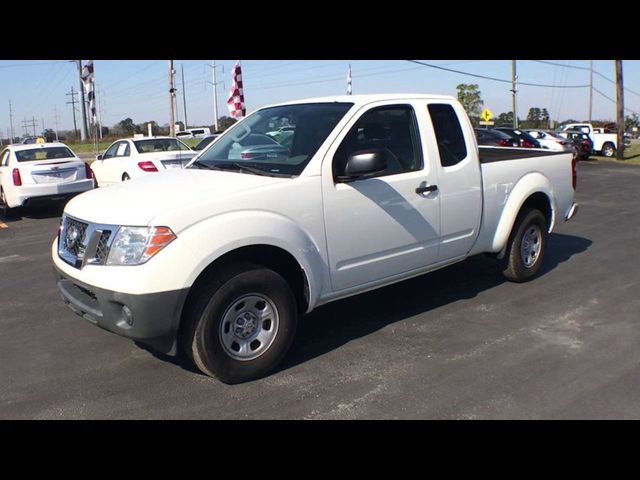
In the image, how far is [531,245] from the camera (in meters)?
6.54

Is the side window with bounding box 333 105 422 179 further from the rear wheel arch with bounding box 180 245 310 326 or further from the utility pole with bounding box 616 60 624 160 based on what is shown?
the utility pole with bounding box 616 60 624 160

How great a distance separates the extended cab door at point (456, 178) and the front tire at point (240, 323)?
1.79 m

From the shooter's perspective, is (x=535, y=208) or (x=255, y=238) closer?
(x=255, y=238)

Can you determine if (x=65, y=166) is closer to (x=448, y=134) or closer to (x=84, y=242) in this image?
(x=84, y=242)

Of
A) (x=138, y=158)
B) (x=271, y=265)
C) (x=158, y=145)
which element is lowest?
(x=271, y=265)

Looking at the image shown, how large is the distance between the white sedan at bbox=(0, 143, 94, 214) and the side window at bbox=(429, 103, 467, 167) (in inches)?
365

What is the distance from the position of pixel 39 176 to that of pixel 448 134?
9505mm

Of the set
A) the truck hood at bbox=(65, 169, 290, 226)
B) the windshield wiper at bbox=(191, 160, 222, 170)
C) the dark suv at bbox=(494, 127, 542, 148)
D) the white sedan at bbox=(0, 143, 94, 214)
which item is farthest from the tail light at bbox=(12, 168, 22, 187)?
the dark suv at bbox=(494, 127, 542, 148)

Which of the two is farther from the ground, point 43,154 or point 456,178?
point 43,154

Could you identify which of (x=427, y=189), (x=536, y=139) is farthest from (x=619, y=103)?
(x=427, y=189)
